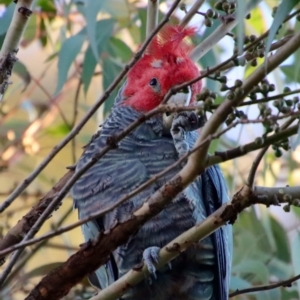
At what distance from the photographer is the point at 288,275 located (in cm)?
228

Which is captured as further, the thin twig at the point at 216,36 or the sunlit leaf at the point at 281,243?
the sunlit leaf at the point at 281,243

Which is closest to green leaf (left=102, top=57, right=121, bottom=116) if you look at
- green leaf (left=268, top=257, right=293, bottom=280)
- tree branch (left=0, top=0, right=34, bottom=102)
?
tree branch (left=0, top=0, right=34, bottom=102)

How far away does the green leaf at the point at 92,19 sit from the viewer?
1.68 metres

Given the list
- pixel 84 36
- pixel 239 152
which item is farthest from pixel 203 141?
pixel 84 36

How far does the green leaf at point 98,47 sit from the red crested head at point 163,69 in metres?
0.17

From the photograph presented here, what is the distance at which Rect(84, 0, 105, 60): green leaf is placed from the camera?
168 cm

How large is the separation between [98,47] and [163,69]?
0.92ft

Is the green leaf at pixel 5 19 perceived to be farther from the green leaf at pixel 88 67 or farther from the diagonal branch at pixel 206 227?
the diagonal branch at pixel 206 227

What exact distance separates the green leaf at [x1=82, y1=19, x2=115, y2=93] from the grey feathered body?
0.39 meters

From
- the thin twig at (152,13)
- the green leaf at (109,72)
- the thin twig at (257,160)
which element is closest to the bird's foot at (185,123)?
the thin twig at (152,13)

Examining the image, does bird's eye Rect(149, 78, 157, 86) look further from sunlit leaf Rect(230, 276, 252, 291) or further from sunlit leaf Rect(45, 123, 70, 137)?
sunlit leaf Rect(45, 123, 70, 137)

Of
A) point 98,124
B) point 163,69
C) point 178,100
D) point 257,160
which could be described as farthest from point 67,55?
point 257,160

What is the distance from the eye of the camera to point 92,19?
1.74 m

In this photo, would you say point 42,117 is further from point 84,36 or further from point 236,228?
point 236,228
